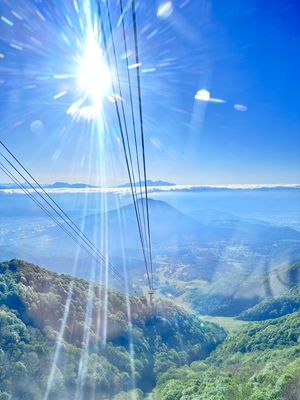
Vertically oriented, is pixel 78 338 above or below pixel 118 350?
above

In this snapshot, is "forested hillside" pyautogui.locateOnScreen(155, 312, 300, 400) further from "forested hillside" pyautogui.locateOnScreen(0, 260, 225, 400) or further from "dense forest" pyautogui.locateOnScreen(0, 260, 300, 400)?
"forested hillside" pyautogui.locateOnScreen(0, 260, 225, 400)

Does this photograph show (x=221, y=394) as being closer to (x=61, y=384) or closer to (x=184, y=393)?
(x=184, y=393)

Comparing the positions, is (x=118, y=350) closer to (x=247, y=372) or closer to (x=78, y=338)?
(x=78, y=338)

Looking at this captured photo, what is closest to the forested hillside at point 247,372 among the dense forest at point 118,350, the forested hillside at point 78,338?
the dense forest at point 118,350

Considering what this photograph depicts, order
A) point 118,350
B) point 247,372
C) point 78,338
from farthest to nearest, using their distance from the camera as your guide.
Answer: point 118,350, point 78,338, point 247,372

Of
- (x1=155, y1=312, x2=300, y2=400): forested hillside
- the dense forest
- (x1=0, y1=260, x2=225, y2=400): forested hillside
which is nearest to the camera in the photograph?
(x1=155, y1=312, x2=300, y2=400): forested hillside

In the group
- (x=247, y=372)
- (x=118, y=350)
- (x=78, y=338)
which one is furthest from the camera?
(x=118, y=350)

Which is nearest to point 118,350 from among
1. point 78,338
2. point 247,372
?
Answer: point 78,338

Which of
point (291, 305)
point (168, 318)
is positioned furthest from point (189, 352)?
point (291, 305)

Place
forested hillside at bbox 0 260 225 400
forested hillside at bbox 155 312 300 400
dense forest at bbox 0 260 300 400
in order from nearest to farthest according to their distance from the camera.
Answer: forested hillside at bbox 155 312 300 400 < dense forest at bbox 0 260 300 400 < forested hillside at bbox 0 260 225 400

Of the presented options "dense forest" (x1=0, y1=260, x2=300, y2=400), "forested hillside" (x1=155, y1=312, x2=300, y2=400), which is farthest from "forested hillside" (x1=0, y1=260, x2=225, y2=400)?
"forested hillside" (x1=155, y1=312, x2=300, y2=400)
